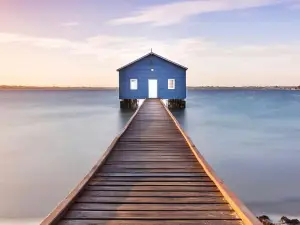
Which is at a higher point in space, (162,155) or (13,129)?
(162,155)

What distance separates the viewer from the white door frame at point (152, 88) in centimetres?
3152

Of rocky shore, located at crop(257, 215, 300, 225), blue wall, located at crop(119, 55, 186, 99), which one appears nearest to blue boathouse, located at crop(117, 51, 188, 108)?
blue wall, located at crop(119, 55, 186, 99)

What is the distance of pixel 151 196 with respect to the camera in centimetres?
468

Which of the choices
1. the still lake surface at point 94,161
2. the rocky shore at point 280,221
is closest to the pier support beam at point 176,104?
the still lake surface at point 94,161

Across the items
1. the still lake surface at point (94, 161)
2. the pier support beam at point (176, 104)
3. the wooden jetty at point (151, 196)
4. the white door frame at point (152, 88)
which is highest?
the white door frame at point (152, 88)

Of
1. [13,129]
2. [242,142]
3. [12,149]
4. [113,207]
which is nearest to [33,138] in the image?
[12,149]

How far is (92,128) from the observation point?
26422mm

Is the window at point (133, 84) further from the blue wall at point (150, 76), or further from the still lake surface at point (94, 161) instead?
the still lake surface at point (94, 161)

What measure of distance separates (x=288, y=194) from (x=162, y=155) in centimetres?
523

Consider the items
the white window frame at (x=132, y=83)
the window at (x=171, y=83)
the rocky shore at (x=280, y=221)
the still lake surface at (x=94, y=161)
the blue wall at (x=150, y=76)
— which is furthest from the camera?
the window at (x=171, y=83)

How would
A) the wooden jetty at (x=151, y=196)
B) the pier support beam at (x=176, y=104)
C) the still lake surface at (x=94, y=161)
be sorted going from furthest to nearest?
the pier support beam at (x=176, y=104) → the still lake surface at (x=94, y=161) → the wooden jetty at (x=151, y=196)

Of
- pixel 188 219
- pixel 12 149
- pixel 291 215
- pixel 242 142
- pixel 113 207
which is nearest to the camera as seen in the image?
pixel 188 219

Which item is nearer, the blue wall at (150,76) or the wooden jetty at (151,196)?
the wooden jetty at (151,196)

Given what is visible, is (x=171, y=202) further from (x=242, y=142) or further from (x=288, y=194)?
(x=242, y=142)
